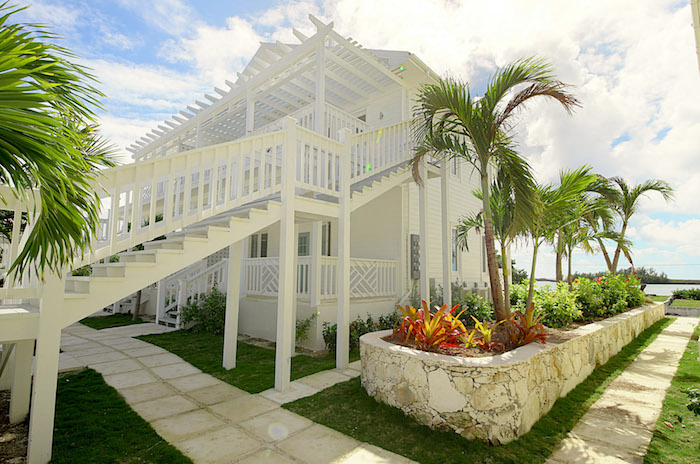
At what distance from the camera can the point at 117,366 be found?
18.3 feet

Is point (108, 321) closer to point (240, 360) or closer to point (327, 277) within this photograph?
point (240, 360)

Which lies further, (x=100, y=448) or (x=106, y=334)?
(x=106, y=334)

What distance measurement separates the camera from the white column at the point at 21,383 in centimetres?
354

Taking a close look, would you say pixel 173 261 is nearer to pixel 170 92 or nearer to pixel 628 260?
pixel 170 92

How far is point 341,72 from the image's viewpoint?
895 centimetres

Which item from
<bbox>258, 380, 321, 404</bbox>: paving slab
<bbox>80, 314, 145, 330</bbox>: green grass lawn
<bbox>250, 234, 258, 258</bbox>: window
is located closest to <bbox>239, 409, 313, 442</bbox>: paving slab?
<bbox>258, 380, 321, 404</bbox>: paving slab

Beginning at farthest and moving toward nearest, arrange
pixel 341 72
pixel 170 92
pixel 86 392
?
pixel 341 72
pixel 170 92
pixel 86 392

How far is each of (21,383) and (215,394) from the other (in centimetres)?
199

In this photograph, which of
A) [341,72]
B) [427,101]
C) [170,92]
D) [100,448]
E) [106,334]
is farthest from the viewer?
[341,72]

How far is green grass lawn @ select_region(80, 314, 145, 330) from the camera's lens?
9.50 metres

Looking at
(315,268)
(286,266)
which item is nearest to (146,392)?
(286,266)

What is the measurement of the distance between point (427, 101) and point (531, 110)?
4.75ft

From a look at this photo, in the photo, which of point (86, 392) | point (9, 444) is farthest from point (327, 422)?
point (86, 392)

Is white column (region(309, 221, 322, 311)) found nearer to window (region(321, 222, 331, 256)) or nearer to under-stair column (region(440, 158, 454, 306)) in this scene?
under-stair column (region(440, 158, 454, 306))
